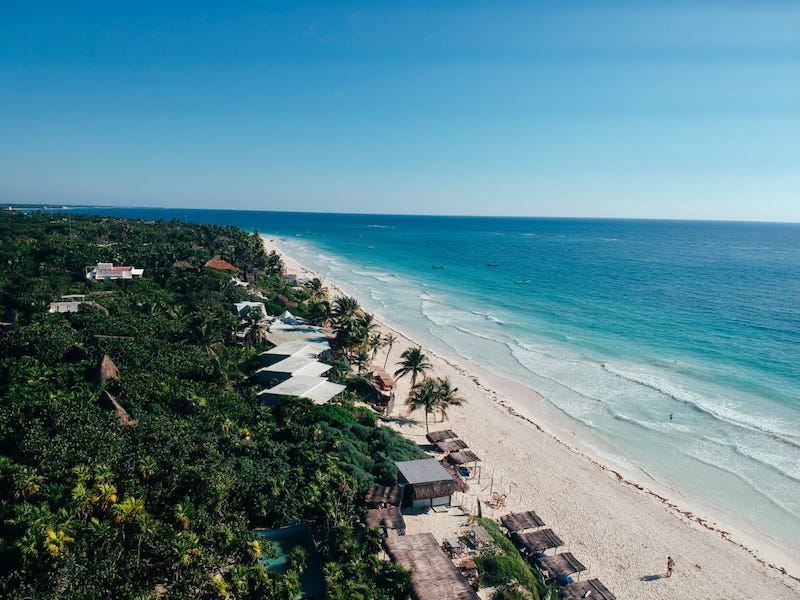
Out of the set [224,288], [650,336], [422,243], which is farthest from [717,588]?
[422,243]

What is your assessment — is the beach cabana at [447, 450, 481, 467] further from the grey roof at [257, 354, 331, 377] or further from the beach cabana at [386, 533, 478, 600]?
the grey roof at [257, 354, 331, 377]

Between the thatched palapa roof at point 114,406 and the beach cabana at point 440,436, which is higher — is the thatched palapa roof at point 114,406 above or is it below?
above

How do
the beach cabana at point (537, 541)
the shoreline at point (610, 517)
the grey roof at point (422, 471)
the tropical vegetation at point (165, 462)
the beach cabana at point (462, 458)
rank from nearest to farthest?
1. the tropical vegetation at point (165, 462)
2. the shoreline at point (610, 517)
3. the beach cabana at point (537, 541)
4. the grey roof at point (422, 471)
5. the beach cabana at point (462, 458)

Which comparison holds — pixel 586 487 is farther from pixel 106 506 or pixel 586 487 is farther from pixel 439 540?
pixel 106 506

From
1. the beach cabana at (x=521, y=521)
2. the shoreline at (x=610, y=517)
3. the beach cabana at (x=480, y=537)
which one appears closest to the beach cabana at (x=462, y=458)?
the shoreline at (x=610, y=517)

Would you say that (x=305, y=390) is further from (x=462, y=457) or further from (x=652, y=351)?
(x=652, y=351)

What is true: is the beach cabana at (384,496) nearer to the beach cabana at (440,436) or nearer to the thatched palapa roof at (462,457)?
the thatched palapa roof at (462,457)

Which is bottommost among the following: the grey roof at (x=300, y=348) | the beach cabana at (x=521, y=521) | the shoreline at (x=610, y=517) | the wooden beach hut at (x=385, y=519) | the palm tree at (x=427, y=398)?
the shoreline at (x=610, y=517)
